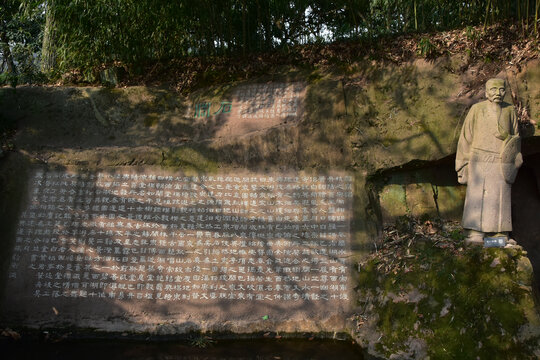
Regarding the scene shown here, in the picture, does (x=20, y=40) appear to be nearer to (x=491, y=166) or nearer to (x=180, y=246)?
(x=180, y=246)

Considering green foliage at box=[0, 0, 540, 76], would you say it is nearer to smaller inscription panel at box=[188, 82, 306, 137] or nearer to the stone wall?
the stone wall

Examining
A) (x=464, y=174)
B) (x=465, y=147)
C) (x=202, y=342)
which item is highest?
(x=465, y=147)

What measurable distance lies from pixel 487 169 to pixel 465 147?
0.34 m

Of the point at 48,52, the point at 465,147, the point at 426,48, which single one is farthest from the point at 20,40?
the point at 465,147

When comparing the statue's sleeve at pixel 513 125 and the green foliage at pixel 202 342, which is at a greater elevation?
the statue's sleeve at pixel 513 125

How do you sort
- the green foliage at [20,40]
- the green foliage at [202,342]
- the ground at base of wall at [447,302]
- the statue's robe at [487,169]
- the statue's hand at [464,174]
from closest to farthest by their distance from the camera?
the ground at base of wall at [447,302], the statue's robe at [487,169], the green foliage at [202,342], the statue's hand at [464,174], the green foliage at [20,40]

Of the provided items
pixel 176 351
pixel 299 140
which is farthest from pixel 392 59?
pixel 176 351

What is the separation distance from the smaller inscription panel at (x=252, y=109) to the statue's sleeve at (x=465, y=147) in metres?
1.99

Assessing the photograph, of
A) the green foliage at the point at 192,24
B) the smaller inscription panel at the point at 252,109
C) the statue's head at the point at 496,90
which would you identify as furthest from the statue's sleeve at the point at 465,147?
the smaller inscription panel at the point at 252,109

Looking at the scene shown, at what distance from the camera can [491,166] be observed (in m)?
4.30

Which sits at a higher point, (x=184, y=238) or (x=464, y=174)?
(x=464, y=174)

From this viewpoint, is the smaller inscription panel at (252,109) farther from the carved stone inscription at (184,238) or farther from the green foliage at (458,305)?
the green foliage at (458,305)

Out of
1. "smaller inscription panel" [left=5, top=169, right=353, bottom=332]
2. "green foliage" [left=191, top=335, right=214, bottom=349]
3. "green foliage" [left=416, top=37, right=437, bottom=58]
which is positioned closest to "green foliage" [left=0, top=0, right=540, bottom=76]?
"green foliage" [left=416, top=37, right=437, bottom=58]

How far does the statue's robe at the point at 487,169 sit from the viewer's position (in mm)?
4203
